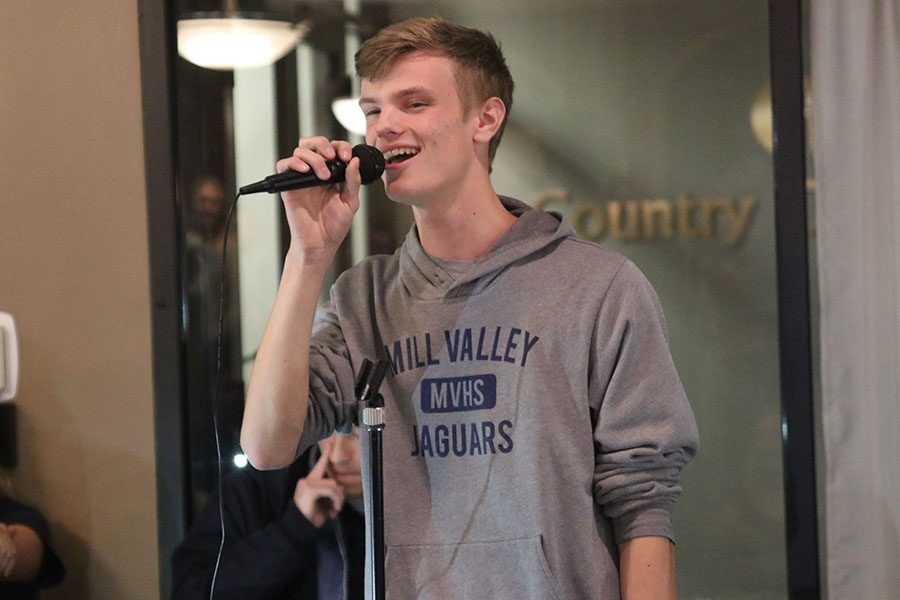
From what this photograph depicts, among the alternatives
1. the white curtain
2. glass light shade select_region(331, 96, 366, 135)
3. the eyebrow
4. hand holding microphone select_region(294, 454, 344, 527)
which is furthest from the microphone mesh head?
the white curtain

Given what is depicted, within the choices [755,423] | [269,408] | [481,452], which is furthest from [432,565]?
[755,423]

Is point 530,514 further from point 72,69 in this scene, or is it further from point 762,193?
point 72,69

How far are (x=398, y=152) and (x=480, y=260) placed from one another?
0.20m

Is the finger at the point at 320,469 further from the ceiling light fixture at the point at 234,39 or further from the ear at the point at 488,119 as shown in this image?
the ceiling light fixture at the point at 234,39

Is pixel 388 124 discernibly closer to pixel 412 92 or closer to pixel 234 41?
pixel 412 92

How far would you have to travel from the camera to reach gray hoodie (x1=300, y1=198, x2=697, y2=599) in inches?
58.7

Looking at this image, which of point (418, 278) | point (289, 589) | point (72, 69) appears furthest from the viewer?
point (72, 69)

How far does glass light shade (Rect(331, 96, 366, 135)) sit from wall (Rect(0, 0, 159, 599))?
48cm

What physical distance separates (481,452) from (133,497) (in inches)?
54.6

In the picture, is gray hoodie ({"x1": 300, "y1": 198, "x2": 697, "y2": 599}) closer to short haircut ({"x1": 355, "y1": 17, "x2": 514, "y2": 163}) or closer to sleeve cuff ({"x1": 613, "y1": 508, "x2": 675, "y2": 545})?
sleeve cuff ({"x1": 613, "y1": 508, "x2": 675, "y2": 545})

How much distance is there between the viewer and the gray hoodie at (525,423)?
4.89 ft

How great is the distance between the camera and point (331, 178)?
4.63 feet

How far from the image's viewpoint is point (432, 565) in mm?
1517

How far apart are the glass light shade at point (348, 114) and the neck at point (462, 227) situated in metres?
1.03
